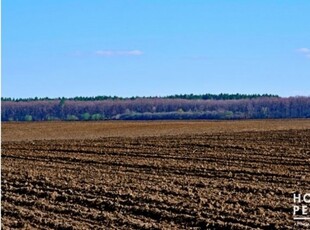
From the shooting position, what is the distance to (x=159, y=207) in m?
12.2

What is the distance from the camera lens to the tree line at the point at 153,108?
10738 cm

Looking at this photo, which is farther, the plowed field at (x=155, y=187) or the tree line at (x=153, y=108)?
the tree line at (x=153, y=108)

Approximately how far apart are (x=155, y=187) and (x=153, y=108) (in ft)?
348

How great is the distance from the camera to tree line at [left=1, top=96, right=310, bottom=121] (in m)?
107

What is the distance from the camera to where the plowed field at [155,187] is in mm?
11164

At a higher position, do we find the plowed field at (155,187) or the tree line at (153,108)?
the tree line at (153,108)

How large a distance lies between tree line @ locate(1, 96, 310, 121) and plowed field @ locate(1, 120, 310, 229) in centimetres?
7897

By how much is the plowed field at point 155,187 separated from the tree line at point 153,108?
3109 inches

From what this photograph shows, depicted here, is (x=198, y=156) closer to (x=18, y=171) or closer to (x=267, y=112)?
(x=18, y=171)

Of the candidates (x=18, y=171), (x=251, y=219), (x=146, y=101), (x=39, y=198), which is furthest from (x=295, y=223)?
(x=146, y=101)

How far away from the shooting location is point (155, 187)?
1466 cm

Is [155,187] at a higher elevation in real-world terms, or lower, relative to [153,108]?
lower

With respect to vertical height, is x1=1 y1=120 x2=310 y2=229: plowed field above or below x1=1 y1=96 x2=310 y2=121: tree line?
below

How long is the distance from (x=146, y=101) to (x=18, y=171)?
107032 mm
